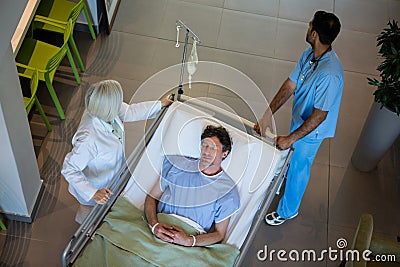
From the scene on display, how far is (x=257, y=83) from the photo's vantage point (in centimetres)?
448

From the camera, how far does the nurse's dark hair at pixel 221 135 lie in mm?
3014

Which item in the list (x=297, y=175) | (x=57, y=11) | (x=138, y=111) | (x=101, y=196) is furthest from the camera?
(x=57, y=11)

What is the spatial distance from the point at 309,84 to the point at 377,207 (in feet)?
4.14

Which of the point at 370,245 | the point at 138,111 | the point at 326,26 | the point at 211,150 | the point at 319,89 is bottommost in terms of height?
the point at 370,245

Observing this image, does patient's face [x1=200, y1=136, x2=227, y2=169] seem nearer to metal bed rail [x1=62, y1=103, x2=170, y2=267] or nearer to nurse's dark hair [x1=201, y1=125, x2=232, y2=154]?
nurse's dark hair [x1=201, y1=125, x2=232, y2=154]

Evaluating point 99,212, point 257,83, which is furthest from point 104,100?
point 257,83

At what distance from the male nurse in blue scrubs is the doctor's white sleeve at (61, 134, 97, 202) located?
103 centimetres

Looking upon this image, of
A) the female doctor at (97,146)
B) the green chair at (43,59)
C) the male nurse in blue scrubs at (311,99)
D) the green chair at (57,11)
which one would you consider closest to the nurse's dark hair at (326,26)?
the male nurse in blue scrubs at (311,99)

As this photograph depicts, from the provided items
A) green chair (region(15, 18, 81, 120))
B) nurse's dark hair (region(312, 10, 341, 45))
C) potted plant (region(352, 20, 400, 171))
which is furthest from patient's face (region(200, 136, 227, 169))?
green chair (region(15, 18, 81, 120))

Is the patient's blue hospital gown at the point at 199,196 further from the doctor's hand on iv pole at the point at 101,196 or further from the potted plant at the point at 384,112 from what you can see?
the potted plant at the point at 384,112

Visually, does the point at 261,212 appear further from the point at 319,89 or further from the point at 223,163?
the point at 319,89

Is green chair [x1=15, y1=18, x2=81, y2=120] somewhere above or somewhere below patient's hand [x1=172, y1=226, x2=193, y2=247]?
above

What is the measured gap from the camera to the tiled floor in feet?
11.9

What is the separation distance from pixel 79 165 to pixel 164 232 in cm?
56
